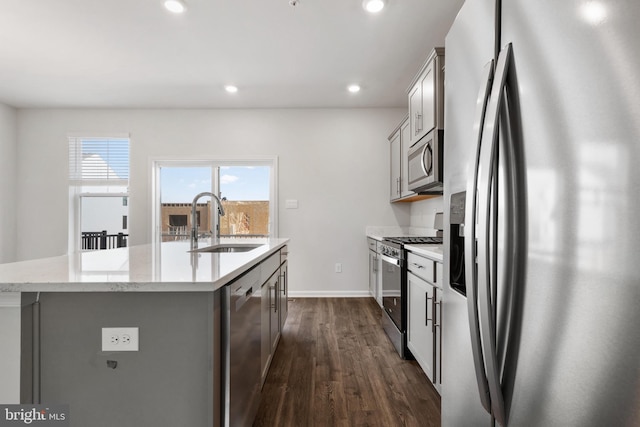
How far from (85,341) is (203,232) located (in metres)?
3.87

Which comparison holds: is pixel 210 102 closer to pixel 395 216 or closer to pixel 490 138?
pixel 395 216

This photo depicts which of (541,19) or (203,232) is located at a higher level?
(541,19)

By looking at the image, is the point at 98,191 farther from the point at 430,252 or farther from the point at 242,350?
the point at 430,252

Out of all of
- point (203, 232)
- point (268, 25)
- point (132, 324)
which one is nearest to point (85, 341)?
point (132, 324)

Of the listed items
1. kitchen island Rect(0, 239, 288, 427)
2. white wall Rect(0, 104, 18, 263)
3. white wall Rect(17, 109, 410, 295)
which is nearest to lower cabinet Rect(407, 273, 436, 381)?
kitchen island Rect(0, 239, 288, 427)

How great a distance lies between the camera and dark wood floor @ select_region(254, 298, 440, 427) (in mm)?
1769

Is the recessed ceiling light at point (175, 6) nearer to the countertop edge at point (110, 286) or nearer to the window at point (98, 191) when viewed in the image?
the countertop edge at point (110, 286)

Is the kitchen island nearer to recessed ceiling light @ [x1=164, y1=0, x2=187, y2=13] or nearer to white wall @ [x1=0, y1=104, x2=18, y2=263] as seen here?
recessed ceiling light @ [x1=164, y1=0, x2=187, y2=13]

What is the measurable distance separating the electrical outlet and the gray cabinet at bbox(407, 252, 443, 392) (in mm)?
1495

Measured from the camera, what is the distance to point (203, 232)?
4.76 meters

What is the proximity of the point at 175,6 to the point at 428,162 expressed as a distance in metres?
2.28

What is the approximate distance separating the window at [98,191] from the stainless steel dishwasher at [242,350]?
13.4 feet

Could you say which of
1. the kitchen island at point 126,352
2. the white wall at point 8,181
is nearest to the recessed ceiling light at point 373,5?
the kitchen island at point 126,352

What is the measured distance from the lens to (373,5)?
7.92ft
